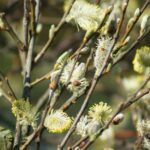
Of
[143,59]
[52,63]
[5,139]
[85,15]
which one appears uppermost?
[85,15]

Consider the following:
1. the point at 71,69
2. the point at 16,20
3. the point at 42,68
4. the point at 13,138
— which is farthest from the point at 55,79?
the point at 42,68

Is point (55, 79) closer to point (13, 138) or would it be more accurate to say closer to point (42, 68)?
point (13, 138)

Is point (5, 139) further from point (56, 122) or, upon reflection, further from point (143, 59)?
point (143, 59)

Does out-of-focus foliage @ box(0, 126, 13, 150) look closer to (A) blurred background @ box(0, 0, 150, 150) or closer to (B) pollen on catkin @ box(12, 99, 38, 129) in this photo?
(B) pollen on catkin @ box(12, 99, 38, 129)

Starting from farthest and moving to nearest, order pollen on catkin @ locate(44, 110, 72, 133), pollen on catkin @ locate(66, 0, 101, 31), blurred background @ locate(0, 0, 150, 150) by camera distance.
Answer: blurred background @ locate(0, 0, 150, 150)
pollen on catkin @ locate(66, 0, 101, 31)
pollen on catkin @ locate(44, 110, 72, 133)

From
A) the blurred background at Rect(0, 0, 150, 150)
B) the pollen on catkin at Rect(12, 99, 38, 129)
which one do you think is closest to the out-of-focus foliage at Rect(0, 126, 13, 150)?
the pollen on catkin at Rect(12, 99, 38, 129)

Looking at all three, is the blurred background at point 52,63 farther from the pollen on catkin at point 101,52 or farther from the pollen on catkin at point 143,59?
the pollen on catkin at point 101,52

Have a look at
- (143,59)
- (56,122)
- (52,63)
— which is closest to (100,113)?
(56,122)

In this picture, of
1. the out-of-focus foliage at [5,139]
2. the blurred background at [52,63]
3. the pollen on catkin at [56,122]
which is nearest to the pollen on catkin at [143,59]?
the pollen on catkin at [56,122]
